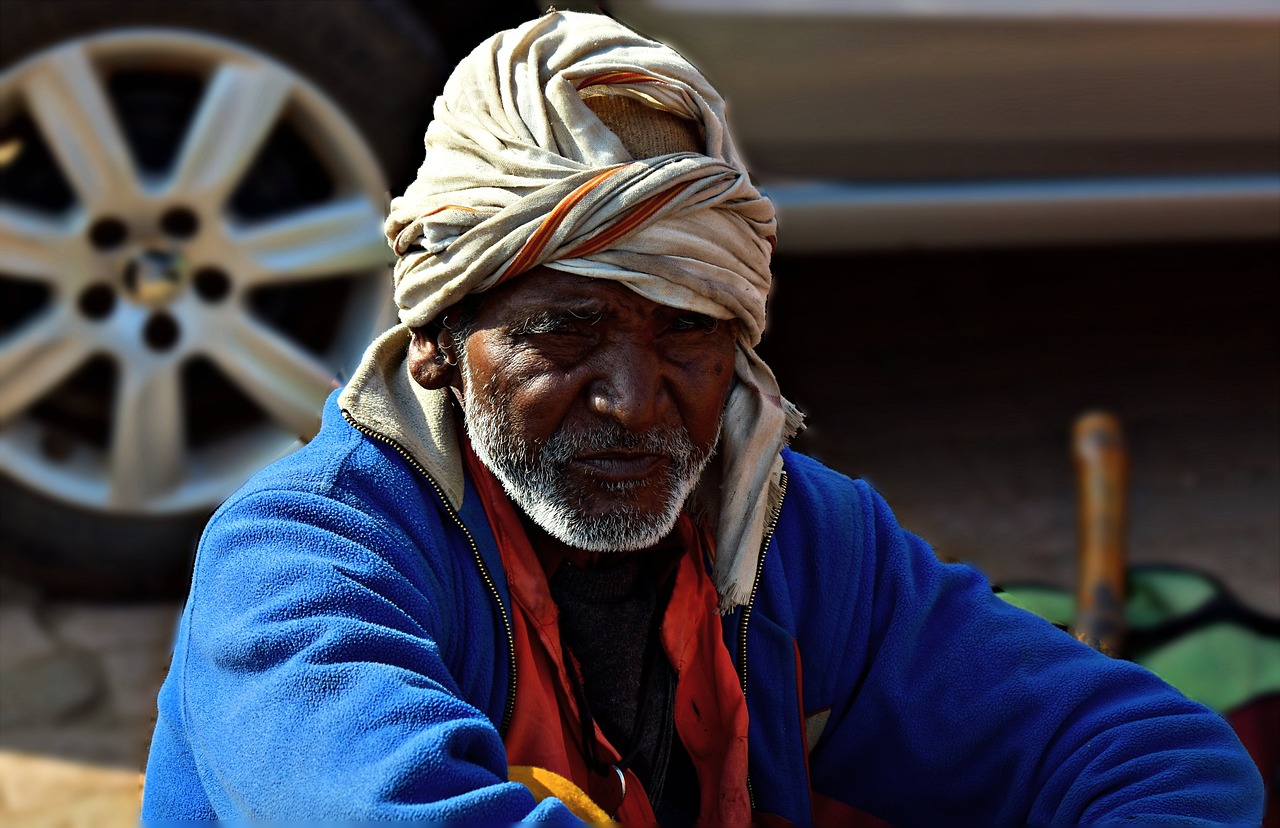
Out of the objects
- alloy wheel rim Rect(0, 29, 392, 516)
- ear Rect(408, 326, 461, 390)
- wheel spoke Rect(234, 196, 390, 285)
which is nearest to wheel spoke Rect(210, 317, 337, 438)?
alloy wheel rim Rect(0, 29, 392, 516)

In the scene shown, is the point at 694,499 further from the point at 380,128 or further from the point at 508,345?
the point at 380,128

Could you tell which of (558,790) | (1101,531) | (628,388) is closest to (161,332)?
(628,388)

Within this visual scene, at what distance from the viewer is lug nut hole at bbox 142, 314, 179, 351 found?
3293 millimetres

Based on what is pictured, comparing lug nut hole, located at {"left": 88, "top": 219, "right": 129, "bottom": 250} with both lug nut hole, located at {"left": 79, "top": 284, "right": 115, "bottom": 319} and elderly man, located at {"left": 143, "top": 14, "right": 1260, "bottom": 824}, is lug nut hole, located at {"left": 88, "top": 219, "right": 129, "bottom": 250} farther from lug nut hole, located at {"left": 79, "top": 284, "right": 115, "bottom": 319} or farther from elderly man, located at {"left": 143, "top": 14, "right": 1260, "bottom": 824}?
elderly man, located at {"left": 143, "top": 14, "right": 1260, "bottom": 824}

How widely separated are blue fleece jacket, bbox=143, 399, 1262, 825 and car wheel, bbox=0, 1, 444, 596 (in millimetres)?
1580

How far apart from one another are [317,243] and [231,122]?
323 millimetres

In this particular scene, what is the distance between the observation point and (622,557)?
1.94 m

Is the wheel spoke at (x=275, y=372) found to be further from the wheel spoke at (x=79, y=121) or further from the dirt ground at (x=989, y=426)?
the dirt ground at (x=989, y=426)

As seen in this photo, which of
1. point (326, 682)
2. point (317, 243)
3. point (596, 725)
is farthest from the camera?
point (317, 243)

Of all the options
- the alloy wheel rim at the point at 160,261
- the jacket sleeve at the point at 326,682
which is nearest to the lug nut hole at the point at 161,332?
the alloy wheel rim at the point at 160,261

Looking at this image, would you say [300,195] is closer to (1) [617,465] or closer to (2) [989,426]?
(1) [617,465]

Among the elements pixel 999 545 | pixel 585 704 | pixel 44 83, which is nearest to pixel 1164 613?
pixel 999 545

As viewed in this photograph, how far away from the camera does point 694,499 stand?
6.56 ft

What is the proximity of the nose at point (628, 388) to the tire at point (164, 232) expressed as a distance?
1.66 m
